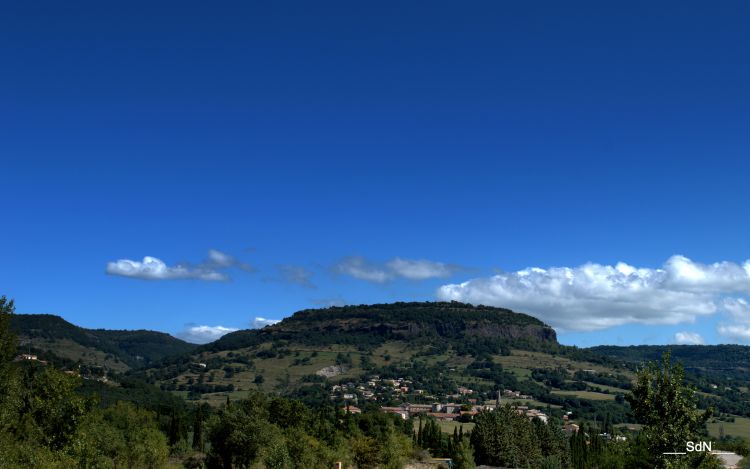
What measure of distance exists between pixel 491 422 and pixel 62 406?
75.3m

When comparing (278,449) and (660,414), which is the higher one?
(660,414)

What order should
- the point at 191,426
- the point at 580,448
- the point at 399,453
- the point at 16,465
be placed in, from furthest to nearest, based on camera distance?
1. the point at 191,426
2. the point at 580,448
3. the point at 399,453
4. the point at 16,465

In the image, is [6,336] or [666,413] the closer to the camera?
[666,413]

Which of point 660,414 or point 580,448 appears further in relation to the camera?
point 580,448

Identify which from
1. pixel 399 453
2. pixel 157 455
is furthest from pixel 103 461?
pixel 399 453

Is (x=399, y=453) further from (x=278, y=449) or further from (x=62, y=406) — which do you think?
(x=62, y=406)

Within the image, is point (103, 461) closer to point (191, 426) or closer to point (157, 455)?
point (157, 455)

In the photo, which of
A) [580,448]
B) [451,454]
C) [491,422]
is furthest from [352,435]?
[580,448]

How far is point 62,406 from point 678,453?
36.2 metres

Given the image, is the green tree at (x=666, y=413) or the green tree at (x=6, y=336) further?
the green tree at (x=6, y=336)

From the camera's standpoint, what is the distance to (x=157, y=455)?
65.2 metres

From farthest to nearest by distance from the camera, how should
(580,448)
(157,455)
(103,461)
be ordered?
(580,448)
(157,455)
(103,461)

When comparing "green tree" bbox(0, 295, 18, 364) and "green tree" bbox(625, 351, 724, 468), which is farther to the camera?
"green tree" bbox(0, 295, 18, 364)

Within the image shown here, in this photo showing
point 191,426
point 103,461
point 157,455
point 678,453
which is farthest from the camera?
point 191,426
